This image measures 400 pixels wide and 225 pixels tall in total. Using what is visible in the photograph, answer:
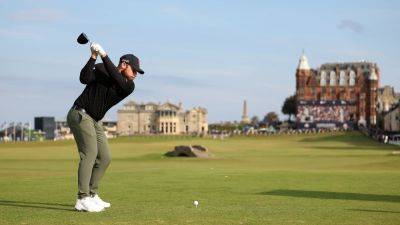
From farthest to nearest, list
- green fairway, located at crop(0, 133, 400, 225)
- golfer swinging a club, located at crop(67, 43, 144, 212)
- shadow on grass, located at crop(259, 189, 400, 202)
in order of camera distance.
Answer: shadow on grass, located at crop(259, 189, 400, 202) < golfer swinging a club, located at crop(67, 43, 144, 212) < green fairway, located at crop(0, 133, 400, 225)

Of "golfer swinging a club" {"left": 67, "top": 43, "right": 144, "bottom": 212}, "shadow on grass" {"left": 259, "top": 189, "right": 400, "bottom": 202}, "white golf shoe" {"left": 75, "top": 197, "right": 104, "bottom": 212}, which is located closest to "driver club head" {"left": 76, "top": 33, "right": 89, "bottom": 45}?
"golfer swinging a club" {"left": 67, "top": 43, "right": 144, "bottom": 212}

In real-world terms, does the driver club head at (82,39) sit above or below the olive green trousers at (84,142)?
above

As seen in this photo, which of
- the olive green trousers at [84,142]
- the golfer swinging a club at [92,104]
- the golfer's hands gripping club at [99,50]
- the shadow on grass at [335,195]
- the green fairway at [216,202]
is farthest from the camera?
the shadow on grass at [335,195]

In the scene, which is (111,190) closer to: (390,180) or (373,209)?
(373,209)

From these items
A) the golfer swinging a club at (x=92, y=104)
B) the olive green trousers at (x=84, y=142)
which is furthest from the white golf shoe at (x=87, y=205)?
the olive green trousers at (x=84, y=142)

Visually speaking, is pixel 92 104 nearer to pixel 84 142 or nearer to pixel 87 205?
pixel 84 142

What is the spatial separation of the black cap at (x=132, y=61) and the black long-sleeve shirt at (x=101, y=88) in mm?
243

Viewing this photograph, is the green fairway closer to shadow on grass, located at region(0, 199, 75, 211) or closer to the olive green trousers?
shadow on grass, located at region(0, 199, 75, 211)

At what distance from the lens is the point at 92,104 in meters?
12.2

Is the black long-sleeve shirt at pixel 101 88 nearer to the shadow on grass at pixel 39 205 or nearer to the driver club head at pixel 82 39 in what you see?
the driver club head at pixel 82 39

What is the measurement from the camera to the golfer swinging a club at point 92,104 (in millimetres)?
11977

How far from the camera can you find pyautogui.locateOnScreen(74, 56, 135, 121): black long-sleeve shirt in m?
12.0

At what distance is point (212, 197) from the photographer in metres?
15.1

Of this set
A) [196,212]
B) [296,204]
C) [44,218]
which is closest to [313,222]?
[196,212]
